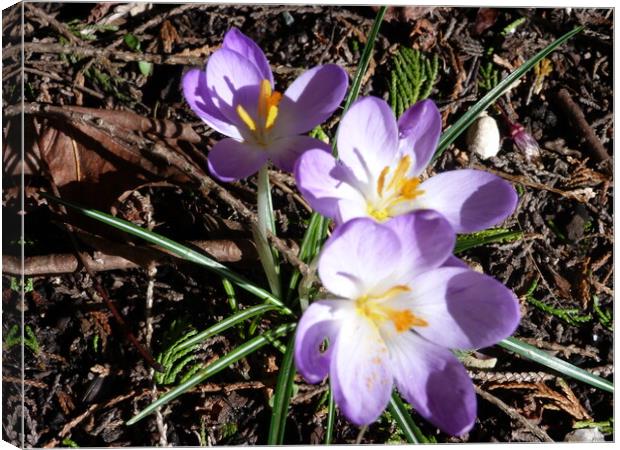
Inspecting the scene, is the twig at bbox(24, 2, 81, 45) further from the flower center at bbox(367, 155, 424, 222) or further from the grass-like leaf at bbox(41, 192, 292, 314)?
the flower center at bbox(367, 155, 424, 222)

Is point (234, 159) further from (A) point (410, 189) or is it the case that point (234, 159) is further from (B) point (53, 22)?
(B) point (53, 22)

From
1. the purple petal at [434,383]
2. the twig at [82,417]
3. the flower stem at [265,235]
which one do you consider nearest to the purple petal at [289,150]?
the flower stem at [265,235]

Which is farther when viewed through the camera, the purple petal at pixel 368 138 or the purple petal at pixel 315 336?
the purple petal at pixel 368 138

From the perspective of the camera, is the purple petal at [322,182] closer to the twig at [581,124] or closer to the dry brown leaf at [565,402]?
the dry brown leaf at [565,402]

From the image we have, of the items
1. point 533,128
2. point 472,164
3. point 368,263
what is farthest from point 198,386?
point 533,128

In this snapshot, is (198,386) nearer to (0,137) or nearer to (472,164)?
(0,137)

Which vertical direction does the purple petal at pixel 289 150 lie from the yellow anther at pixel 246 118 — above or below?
below
